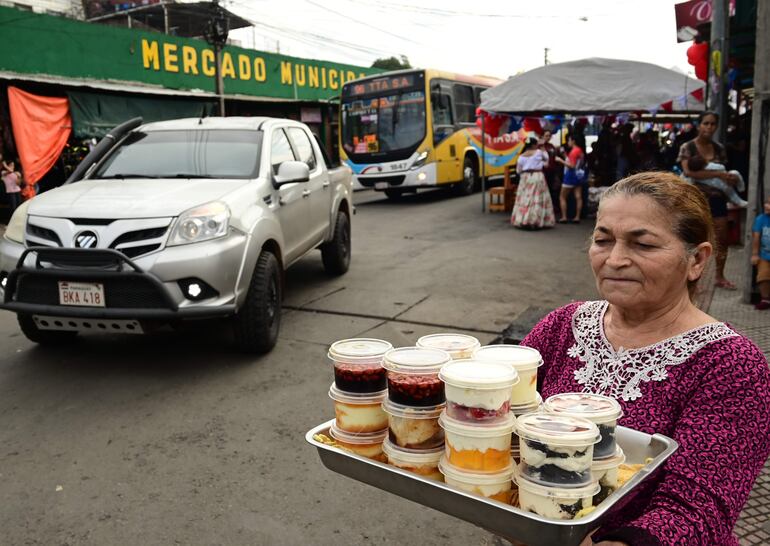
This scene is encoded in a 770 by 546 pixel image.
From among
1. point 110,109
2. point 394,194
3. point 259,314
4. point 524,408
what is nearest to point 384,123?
point 394,194

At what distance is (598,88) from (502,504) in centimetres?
1031

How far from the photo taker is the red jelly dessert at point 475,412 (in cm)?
133

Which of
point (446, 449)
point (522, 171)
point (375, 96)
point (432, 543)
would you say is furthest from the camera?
point (375, 96)

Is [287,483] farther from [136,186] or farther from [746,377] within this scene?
[136,186]

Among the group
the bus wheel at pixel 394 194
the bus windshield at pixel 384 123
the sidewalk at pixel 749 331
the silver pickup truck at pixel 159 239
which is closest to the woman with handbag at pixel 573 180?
the sidewalk at pixel 749 331

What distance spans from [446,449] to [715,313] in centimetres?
549

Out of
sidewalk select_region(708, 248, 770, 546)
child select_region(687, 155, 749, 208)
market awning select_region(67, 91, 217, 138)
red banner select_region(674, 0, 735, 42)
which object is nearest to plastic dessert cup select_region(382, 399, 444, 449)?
sidewalk select_region(708, 248, 770, 546)

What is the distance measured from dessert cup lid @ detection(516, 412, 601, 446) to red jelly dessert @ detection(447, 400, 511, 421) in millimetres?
38

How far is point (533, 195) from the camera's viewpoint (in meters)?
12.2

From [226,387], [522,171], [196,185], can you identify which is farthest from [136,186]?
[522,171]

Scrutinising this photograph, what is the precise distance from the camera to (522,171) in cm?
1241

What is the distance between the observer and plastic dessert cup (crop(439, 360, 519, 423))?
4.34 ft

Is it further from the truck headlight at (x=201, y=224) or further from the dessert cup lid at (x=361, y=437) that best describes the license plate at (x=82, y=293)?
the dessert cup lid at (x=361, y=437)

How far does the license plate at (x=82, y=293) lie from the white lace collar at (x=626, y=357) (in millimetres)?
3545
